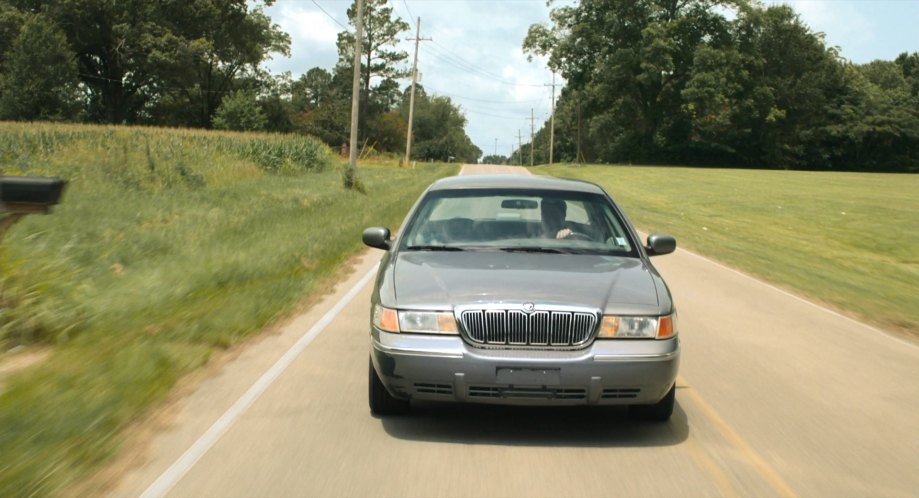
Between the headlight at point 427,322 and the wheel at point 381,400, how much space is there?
51 cm

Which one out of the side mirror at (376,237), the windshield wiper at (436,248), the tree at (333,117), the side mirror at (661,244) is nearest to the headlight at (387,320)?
the windshield wiper at (436,248)

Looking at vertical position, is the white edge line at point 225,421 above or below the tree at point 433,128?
below

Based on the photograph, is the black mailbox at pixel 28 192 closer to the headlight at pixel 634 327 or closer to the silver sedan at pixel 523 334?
the silver sedan at pixel 523 334

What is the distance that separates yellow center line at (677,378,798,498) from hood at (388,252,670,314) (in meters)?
0.95

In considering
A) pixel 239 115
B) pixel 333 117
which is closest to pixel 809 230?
pixel 239 115

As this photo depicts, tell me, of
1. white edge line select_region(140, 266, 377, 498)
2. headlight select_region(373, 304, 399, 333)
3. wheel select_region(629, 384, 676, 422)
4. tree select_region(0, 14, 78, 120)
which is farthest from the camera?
tree select_region(0, 14, 78, 120)

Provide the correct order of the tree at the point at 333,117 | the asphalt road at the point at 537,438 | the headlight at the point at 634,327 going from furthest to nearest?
the tree at the point at 333,117 → the headlight at the point at 634,327 → the asphalt road at the point at 537,438

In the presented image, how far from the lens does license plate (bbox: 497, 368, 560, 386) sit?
191 inches

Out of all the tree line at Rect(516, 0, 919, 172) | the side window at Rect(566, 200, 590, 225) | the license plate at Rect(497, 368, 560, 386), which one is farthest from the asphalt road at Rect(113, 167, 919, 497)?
the tree line at Rect(516, 0, 919, 172)

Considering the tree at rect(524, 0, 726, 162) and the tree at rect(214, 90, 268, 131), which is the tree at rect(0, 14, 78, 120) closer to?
the tree at rect(214, 90, 268, 131)

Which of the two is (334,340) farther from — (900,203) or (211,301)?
(900,203)

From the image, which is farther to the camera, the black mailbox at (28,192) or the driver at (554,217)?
the driver at (554,217)

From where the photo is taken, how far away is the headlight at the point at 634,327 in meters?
5.00

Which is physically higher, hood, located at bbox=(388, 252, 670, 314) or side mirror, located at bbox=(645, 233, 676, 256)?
side mirror, located at bbox=(645, 233, 676, 256)
